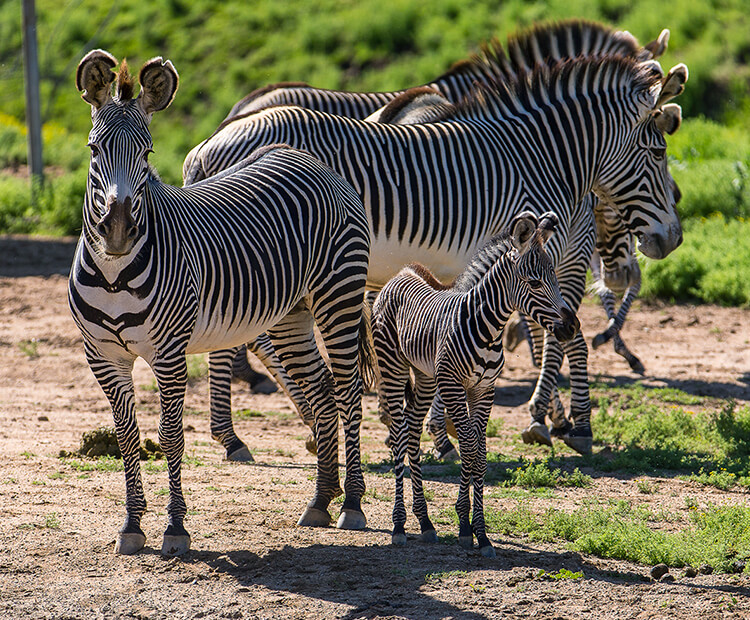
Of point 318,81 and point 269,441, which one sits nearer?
point 269,441

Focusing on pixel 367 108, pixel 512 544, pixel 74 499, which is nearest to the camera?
pixel 512 544

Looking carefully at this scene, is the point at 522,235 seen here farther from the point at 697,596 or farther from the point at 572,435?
the point at 572,435

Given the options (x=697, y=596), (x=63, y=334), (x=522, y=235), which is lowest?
(x=697, y=596)

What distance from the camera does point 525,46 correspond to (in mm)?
8898

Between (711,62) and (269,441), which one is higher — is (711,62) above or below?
above

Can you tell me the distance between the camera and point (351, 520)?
19.1ft

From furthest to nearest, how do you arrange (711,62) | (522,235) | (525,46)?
(711,62), (525,46), (522,235)

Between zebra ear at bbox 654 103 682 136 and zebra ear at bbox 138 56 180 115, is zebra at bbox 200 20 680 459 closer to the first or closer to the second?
zebra ear at bbox 654 103 682 136

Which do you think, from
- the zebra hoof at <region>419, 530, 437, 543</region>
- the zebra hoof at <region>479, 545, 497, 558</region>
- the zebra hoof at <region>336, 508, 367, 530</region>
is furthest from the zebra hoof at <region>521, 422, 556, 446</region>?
the zebra hoof at <region>479, 545, 497, 558</region>

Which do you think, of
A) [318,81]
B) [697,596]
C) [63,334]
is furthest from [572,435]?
[318,81]

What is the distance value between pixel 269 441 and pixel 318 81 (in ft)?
61.9

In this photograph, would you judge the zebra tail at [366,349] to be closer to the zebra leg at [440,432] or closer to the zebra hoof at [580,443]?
the zebra leg at [440,432]

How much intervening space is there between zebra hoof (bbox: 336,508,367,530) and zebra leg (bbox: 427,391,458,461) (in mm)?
1720

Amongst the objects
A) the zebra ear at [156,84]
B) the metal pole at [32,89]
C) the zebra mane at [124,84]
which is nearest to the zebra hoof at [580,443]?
the zebra ear at [156,84]
